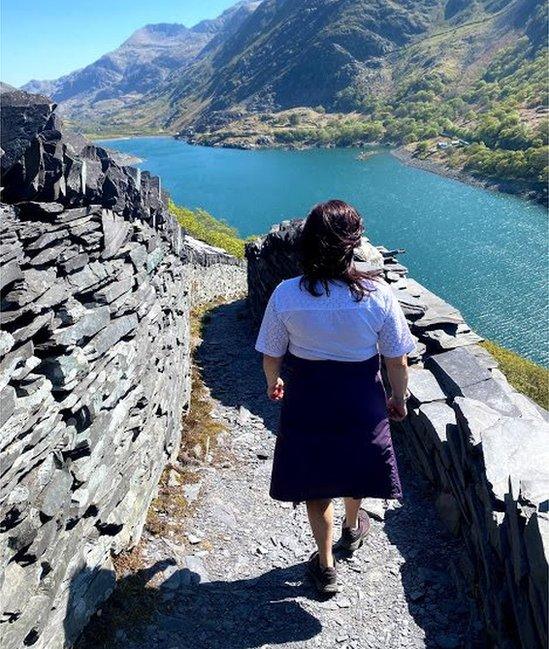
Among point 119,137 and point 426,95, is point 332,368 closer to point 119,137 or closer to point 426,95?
point 426,95

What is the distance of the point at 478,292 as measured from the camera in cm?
3644

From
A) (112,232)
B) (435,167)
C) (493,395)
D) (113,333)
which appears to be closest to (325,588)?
(493,395)

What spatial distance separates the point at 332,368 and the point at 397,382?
618mm

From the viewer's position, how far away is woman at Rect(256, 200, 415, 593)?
4.11 metres

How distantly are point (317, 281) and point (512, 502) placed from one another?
6.83 ft

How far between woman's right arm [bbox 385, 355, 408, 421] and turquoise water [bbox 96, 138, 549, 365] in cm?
2684

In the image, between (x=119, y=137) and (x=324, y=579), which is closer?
(x=324, y=579)

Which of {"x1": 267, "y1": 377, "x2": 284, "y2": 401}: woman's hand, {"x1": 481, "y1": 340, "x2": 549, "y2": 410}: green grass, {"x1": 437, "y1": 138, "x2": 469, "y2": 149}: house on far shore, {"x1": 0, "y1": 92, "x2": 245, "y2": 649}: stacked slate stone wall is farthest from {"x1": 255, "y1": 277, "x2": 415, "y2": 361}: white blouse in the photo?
{"x1": 437, "y1": 138, "x2": 469, "y2": 149}: house on far shore

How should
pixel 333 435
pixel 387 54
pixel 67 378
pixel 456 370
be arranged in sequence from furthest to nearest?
pixel 387 54 < pixel 456 370 < pixel 67 378 < pixel 333 435

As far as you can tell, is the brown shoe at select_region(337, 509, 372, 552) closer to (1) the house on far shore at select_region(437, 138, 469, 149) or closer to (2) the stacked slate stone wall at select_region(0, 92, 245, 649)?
(2) the stacked slate stone wall at select_region(0, 92, 245, 649)

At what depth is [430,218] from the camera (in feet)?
169

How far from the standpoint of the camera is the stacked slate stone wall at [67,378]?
405 centimetres

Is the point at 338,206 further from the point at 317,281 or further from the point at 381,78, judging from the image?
the point at 381,78

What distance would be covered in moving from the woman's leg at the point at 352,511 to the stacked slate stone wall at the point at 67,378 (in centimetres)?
215
